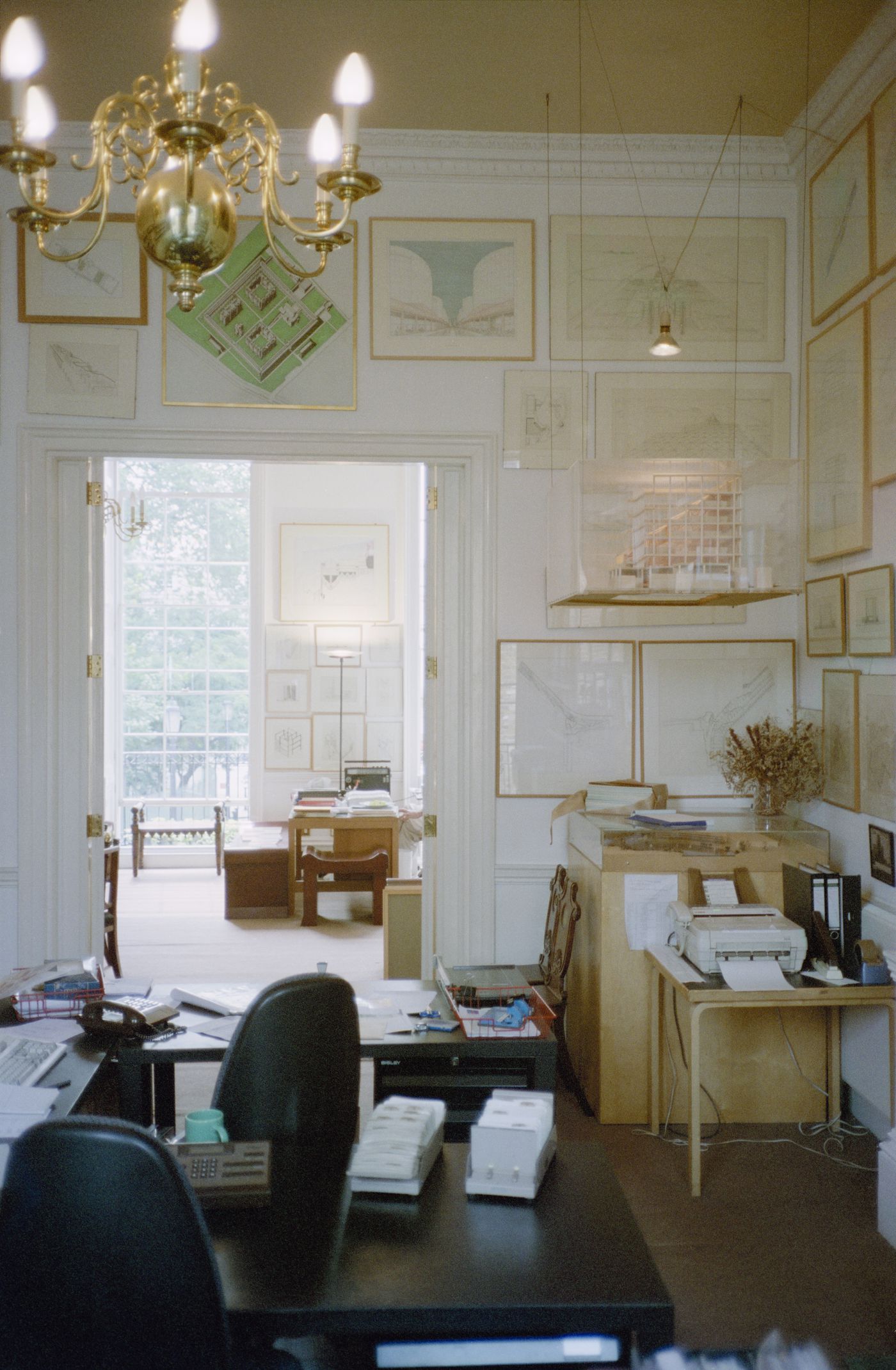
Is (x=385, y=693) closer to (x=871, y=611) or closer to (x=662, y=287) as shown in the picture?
(x=662, y=287)

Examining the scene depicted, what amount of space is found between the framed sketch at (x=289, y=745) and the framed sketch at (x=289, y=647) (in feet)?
1.79

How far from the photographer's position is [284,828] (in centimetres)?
1033

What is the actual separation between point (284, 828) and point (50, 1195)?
29.1 feet

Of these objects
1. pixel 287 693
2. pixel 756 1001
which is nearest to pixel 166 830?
pixel 287 693

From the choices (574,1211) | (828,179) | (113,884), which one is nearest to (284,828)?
(113,884)

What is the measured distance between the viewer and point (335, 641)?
440 inches

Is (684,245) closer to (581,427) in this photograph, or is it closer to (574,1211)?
(581,427)

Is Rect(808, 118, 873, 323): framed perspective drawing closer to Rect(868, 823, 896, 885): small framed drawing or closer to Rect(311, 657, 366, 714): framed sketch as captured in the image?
Rect(868, 823, 896, 885): small framed drawing

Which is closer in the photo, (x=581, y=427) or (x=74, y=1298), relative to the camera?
(x=74, y=1298)

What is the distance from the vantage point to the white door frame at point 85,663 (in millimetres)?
4727

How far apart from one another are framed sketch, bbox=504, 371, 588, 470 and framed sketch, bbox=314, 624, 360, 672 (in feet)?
20.8

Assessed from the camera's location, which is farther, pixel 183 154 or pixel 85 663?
pixel 85 663

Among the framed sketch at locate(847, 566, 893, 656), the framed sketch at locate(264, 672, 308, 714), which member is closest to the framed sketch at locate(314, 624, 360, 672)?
the framed sketch at locate(264, 672, 308, 714)

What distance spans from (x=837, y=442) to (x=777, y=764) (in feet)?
4.35
